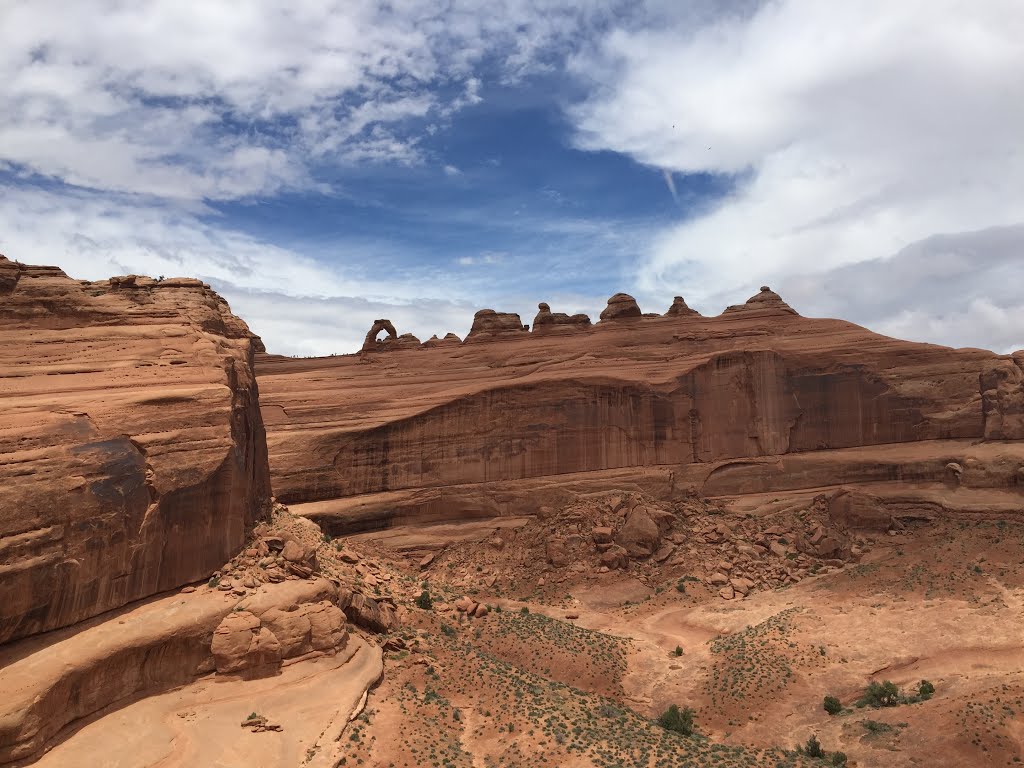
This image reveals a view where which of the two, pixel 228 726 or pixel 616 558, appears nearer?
pixel 228 726

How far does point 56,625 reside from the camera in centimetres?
1753

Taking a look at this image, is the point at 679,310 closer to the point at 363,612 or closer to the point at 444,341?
the point at 444,341

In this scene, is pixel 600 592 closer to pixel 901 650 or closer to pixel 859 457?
pixel 901 650

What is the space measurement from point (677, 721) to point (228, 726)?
1412 cm

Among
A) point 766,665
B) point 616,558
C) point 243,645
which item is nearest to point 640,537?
point 616,558

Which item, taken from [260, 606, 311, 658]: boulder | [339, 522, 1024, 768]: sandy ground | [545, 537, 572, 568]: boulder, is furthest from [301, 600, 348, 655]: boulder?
[545, 537, 572, 568]: boulder

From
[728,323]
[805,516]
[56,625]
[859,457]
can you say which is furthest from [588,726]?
[728,323]

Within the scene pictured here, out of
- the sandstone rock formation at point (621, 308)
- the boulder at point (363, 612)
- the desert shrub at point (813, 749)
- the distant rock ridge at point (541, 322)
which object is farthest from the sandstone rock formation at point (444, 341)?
the desert shrub at point (813, 749)

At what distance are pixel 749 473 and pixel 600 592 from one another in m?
11.6

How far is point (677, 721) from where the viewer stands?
79.7 ft

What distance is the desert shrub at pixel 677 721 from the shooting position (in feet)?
79.1

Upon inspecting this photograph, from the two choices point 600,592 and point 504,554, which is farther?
point 504,554

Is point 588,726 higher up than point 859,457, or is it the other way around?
point 859,457

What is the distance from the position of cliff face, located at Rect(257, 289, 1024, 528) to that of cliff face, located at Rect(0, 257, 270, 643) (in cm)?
1299
